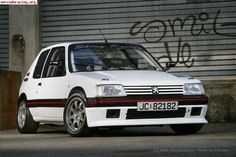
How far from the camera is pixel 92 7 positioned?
17.2 meters

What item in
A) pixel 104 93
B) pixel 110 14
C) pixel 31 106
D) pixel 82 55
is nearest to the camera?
pixel 104 93

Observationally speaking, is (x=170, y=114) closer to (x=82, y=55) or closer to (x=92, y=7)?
(x=82, y=55)

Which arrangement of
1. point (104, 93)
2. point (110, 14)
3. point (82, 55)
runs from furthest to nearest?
point (110, 14) → point (82, 55) → point (104, 93)

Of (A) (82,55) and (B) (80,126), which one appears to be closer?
(B) (80,126)

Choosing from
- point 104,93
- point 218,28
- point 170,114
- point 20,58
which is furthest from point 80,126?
point 20,58

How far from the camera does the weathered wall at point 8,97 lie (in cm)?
1374

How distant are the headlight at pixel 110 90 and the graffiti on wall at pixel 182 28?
259 inches

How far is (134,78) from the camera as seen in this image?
394 inches

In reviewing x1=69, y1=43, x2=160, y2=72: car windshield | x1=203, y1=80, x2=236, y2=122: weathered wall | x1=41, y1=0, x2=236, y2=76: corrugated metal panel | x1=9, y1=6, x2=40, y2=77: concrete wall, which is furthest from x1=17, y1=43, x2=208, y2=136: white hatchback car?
x1=9, y1=6, x2=40, y2=77: concrete wall

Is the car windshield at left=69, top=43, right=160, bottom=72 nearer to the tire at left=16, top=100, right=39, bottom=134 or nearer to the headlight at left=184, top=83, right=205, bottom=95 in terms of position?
the headlight at left=184, top=83, right=205, bottom=95

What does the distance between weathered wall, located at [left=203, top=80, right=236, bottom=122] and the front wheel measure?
4933 mm

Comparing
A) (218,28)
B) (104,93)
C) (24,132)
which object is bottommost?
(24,132)

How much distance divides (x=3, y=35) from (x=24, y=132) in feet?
20.8

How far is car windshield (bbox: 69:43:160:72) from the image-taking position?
10.8 m
